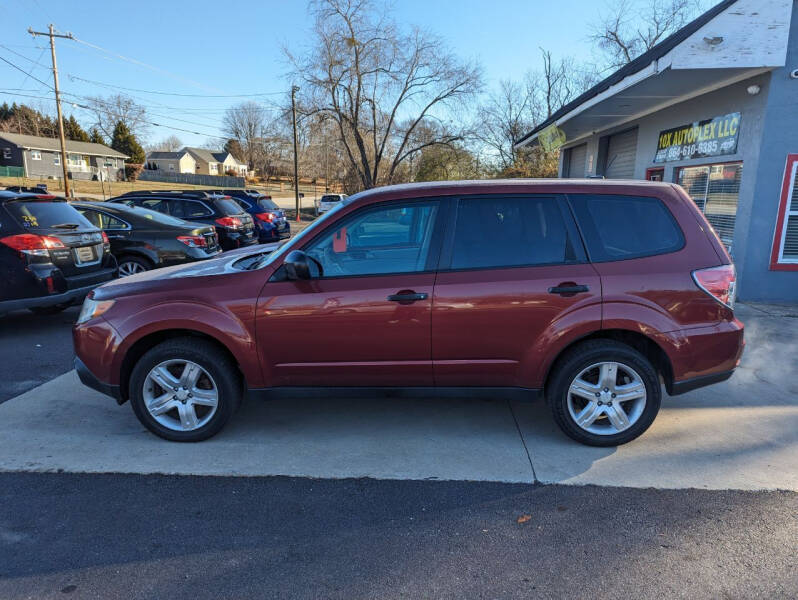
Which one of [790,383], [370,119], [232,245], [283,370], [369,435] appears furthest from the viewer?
[370,119]

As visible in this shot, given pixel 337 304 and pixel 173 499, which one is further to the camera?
pixel 337 304

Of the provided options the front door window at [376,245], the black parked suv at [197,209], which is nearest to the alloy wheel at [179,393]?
the front door window at [376,245]

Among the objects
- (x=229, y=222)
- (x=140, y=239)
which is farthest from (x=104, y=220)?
(x=229, y=222)

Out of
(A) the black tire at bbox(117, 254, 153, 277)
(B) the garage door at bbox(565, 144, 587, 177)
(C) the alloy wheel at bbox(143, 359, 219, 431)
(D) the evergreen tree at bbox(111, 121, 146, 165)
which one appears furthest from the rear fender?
(D) the evergreen tree at bbox(111, 121, 146, 165)

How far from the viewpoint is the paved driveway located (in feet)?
11.2

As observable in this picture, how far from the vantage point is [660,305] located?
354 cm

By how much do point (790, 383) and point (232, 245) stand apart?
35.0 ft

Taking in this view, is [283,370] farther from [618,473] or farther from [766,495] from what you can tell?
[766,495]

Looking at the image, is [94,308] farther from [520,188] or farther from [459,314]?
[520,188]

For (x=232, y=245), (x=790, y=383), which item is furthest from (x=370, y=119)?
(x=790, y=383)

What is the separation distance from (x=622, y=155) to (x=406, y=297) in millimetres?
11663

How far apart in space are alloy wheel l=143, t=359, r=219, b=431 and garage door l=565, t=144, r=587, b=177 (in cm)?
1491

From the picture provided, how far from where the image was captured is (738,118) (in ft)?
26.1

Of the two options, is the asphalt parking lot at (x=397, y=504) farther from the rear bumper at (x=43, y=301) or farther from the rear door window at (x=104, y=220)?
the rear door window at (x=104, y=220)
